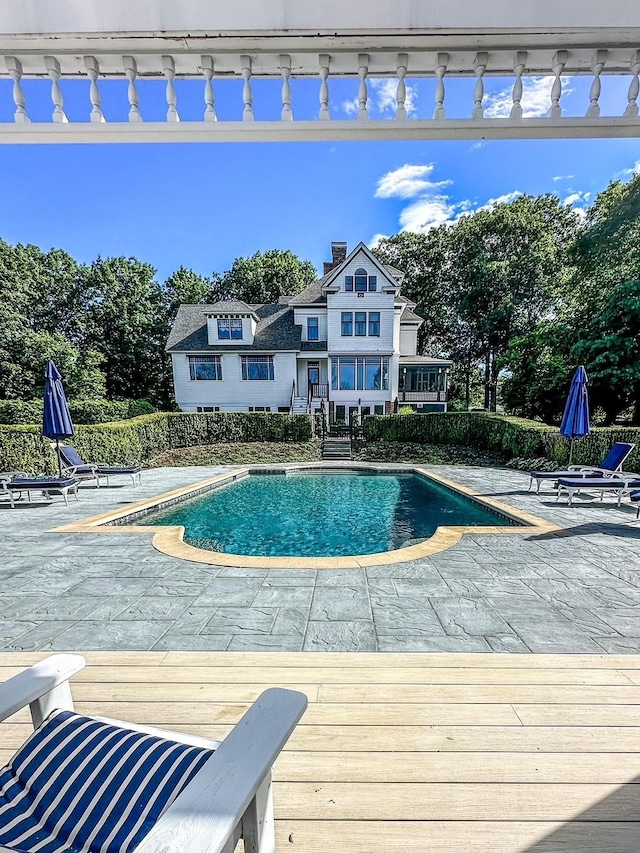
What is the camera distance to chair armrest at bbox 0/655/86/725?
1.21 meters

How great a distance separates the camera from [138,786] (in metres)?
1.09

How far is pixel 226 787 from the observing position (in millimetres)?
904

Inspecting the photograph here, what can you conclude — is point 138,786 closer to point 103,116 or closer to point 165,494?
point 103,116

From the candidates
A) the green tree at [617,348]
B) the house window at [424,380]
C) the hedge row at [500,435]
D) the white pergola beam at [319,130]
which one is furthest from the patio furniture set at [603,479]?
the house window at [424,380]

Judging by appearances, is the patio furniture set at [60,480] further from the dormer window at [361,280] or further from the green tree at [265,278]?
Answer: the green tree at [265,278]

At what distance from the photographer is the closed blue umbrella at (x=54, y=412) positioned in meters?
8.12

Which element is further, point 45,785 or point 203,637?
point 203,637

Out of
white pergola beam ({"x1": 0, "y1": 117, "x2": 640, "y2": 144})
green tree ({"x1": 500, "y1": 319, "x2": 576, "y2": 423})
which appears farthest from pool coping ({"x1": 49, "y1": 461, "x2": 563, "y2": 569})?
green tree ({"x1": 500, "y1": 319, "x2": 576, "y2": 423})

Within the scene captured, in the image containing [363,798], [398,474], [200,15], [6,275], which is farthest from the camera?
[6,275]

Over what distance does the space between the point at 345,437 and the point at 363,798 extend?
1663 cm

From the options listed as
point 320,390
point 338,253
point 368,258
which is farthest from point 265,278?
point 320,390

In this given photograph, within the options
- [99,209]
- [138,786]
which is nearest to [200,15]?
[138,786]

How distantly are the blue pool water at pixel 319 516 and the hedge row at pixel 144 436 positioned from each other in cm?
440

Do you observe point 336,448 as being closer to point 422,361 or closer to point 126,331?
point 422,361
